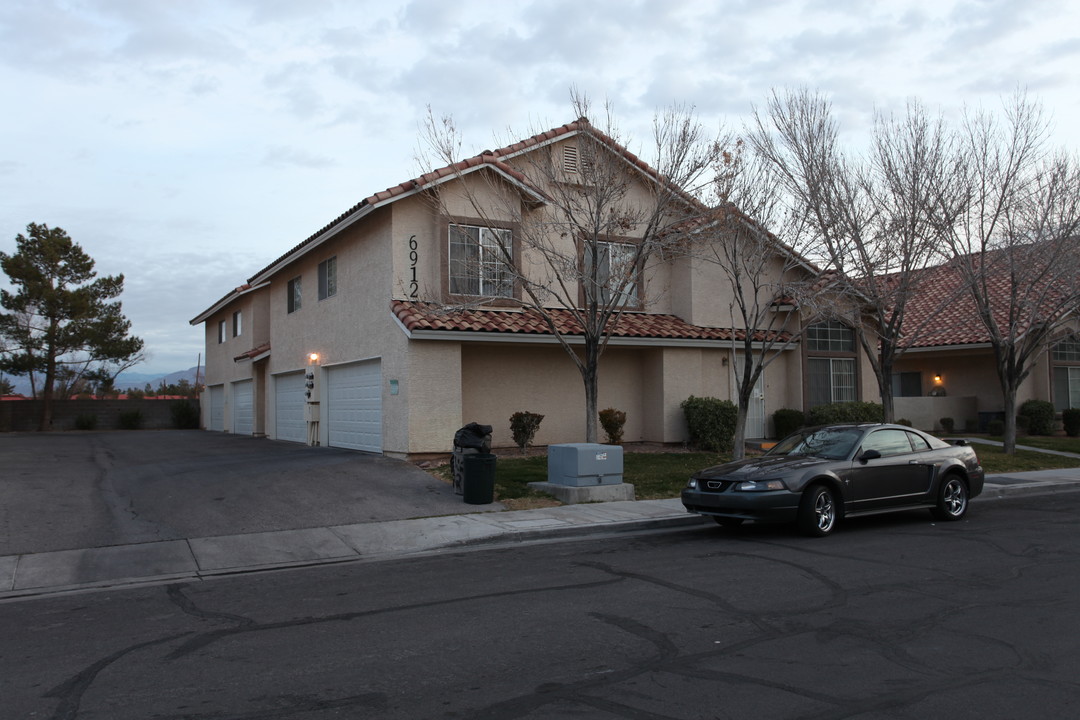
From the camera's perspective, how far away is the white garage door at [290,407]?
2388cm

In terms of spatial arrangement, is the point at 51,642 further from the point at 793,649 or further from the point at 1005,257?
the point at 1005,257

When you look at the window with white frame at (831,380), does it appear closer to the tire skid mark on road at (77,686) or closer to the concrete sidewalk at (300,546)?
the concrete sidewalk at (300,546)

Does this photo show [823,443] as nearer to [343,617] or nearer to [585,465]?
[585,465]

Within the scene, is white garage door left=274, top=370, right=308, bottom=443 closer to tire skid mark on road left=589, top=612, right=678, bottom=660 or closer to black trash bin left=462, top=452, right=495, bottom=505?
black trash bin left=462, top=452, right=495, bottom=505

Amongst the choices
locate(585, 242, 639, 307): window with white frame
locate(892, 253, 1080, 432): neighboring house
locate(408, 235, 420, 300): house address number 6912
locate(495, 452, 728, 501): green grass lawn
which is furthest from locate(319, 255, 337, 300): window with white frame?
locate(892, 253, 1080, 432): neighboring house

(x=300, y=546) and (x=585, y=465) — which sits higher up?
(x=585, y=465)

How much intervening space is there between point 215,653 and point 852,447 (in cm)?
831

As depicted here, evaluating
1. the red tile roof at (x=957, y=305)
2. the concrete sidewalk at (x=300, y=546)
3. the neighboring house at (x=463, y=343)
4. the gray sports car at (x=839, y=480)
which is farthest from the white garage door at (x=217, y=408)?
the gray sports car at (x=839, y=480)

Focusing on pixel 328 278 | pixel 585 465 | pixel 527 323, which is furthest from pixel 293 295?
pixel 585 465

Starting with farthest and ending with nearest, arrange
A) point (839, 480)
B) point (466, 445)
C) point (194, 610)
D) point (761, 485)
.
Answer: point (466, 445)
point (839, 480)
point (761, 485)
point (194, 610)

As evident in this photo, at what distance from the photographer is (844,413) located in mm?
21828

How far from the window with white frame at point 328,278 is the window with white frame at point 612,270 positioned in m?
7.02

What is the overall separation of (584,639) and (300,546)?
17.8 ft

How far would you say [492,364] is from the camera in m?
19.2
